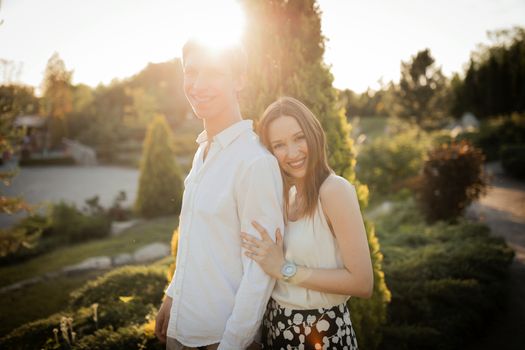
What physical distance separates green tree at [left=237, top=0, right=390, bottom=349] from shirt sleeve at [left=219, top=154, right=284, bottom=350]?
1.24m

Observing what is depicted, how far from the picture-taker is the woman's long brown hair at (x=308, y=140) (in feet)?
6.44

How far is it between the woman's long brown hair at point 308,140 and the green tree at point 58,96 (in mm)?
24474

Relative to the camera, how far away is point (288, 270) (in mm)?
1784

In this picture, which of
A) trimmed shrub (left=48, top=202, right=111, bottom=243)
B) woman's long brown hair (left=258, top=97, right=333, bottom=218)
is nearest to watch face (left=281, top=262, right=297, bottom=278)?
woman's long brown hair (left=258, top=97, right=333, bottom=218)

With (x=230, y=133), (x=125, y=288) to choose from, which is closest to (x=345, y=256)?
(x=230, y=133)

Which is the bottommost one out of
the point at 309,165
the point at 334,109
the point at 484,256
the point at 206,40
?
the point at 484,256

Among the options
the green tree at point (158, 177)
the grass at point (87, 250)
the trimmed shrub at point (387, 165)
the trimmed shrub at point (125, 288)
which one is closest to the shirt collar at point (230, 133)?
the trimmed shrub at point (125, 288)

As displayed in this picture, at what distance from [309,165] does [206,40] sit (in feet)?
2.81

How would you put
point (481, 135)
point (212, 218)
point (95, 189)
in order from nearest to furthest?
point (212, 218) → point (95, 189) → point (481, 135)

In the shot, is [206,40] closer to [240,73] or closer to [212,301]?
[240,73]

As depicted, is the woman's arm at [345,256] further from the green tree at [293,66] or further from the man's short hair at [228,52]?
the green tree at [293,66]

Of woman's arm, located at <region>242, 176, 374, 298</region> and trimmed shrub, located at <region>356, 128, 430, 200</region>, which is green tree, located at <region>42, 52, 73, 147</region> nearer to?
Answer: trimmed shrub, located at <region>356, 128, 430, 200</region>

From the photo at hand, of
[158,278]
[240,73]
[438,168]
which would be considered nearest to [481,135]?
[438,168]

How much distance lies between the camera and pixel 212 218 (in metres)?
1.78
